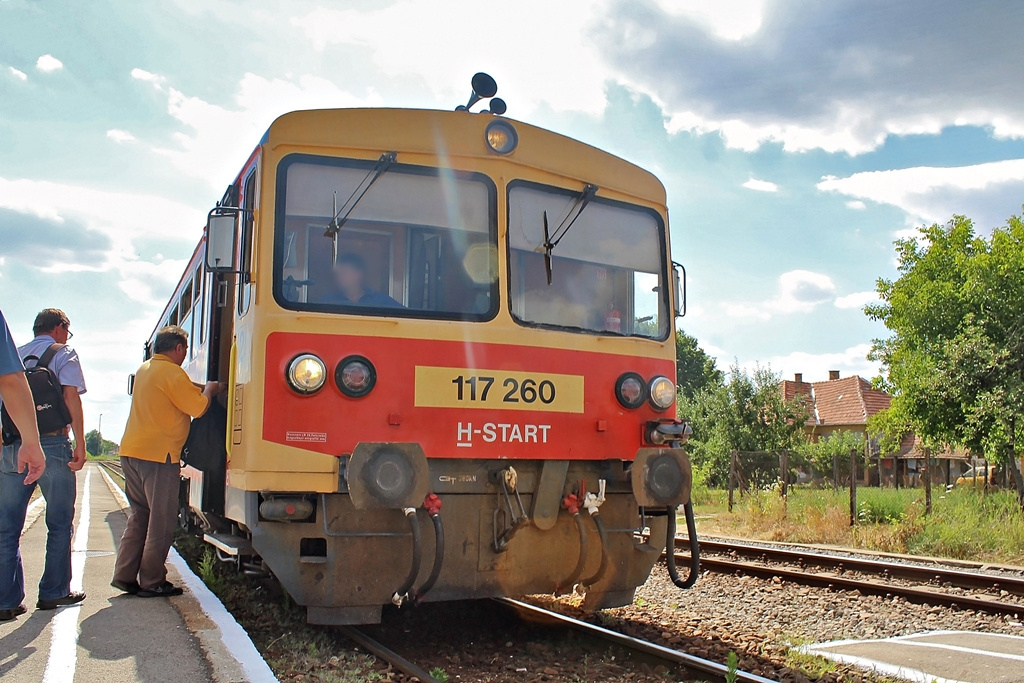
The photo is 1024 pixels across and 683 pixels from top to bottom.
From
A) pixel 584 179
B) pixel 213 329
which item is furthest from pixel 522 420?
pixel 213 329

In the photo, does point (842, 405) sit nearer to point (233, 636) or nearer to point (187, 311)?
point (187, 311)

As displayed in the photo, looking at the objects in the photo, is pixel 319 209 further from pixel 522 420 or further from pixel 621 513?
pixel 621 513

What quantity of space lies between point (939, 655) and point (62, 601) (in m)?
5.45

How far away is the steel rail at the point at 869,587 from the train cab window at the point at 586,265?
3.64 meters

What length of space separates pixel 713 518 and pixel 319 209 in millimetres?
13809

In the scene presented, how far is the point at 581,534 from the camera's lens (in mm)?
5258

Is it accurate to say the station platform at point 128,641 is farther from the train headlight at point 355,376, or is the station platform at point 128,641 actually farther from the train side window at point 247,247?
the train side window at point 247,247

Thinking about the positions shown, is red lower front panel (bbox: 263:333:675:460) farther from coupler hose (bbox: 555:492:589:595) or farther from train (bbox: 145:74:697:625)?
coupler hose (bbox: 555:492:589:595)

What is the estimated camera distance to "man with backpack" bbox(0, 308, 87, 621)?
16.4 ft

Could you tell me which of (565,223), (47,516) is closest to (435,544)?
(565,223)

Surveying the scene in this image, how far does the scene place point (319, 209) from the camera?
5016mm

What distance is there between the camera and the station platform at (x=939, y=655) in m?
5.24

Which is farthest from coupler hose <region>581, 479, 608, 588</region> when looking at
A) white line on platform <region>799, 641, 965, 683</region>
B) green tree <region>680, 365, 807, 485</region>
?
green tree <region>680, 365, 807, 485</region>

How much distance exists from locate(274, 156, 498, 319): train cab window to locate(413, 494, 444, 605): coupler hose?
1.04 m
